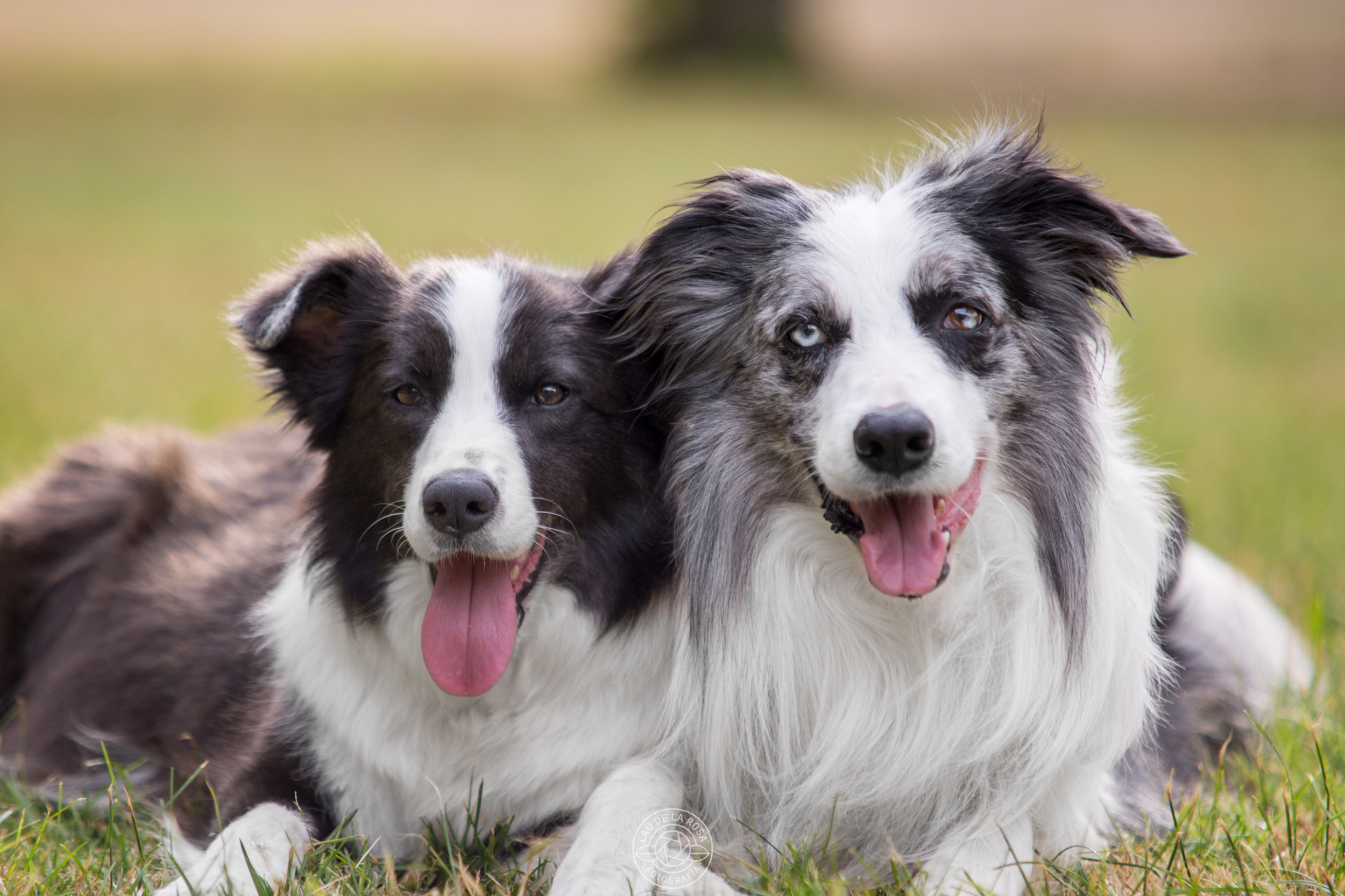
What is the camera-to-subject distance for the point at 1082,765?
3076mm

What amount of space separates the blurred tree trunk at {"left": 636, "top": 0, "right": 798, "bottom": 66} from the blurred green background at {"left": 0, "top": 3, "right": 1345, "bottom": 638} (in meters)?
0.61

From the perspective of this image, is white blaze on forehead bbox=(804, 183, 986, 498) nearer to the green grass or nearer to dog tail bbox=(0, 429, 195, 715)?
the green grass

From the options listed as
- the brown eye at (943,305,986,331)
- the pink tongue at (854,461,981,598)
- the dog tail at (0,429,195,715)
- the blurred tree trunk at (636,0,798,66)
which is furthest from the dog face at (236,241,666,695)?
the blurred tree trunk at (636,0,798,66)

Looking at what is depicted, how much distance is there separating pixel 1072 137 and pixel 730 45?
10.2m

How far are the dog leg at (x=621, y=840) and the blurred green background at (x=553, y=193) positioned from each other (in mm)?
1496

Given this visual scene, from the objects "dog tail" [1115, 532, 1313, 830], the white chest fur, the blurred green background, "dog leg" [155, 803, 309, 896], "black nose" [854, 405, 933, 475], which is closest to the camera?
"black nose" [854, 405, 933, 475]

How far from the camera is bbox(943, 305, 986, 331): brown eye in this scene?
3004mm

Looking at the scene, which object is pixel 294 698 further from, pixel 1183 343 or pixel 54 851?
pixel 1183 343

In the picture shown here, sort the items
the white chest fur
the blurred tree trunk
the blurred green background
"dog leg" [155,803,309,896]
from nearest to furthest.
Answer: "dog leg" [155,803,309,896] → the white chest fur → the blurred green background → the blurred tree trunk

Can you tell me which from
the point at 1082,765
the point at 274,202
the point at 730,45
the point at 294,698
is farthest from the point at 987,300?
the point at 730,45

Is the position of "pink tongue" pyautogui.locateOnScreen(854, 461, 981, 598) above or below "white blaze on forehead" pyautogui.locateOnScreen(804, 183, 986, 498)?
below

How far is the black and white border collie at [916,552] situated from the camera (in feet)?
9.80

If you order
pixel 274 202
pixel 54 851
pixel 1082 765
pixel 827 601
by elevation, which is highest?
pixel 827 601

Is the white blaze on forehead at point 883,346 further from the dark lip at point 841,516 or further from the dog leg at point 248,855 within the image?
the dog leg at point 248,855
